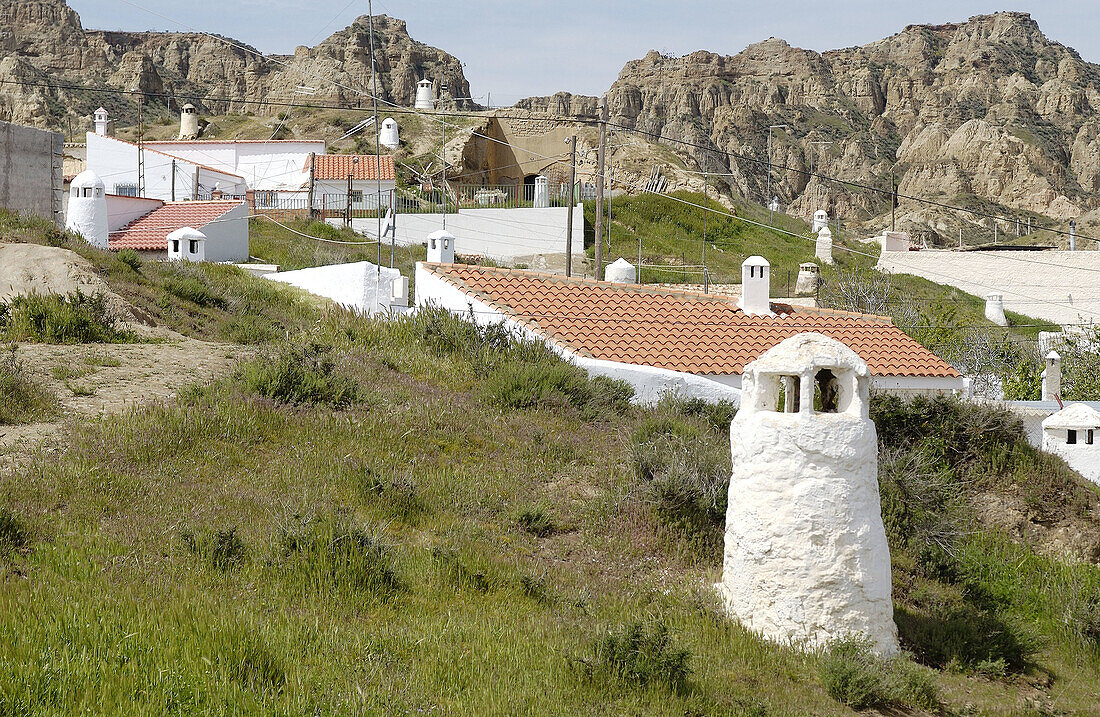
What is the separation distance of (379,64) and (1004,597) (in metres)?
103

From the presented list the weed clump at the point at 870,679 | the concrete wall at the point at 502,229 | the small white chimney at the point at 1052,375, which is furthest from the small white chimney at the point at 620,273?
the weed clump at the point at 870,679

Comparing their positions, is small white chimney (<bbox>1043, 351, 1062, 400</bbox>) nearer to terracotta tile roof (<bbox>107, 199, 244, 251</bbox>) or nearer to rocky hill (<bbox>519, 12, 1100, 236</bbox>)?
terracotta tile roof (<bbox>107, 199, 244, 251</bbox>)

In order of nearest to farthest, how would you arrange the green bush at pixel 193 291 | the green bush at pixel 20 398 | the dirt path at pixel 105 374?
the dirt path at pixel 105 374
the green bush at pixel 20 398
the green bush at pixel 193 291

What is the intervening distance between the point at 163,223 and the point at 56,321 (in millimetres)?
16114

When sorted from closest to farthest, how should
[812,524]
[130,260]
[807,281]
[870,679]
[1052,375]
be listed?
1. [870,679]
2. [812,524]
3. [130,260]
4. [1052,375]
5. [807,281]

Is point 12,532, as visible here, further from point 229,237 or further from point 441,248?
point 229,237

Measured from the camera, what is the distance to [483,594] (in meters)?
8.18

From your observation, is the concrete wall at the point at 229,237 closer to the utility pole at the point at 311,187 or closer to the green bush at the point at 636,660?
the utility pole at the point at 311,187

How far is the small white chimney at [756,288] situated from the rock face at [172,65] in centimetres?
7266

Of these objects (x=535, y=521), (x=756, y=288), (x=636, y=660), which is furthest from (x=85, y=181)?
(x=636, y=660)

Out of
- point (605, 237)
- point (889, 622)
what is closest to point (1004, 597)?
point (889, 622)

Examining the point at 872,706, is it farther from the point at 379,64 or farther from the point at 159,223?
the point at 379,64

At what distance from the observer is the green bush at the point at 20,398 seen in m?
10.5

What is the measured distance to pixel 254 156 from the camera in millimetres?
44875
